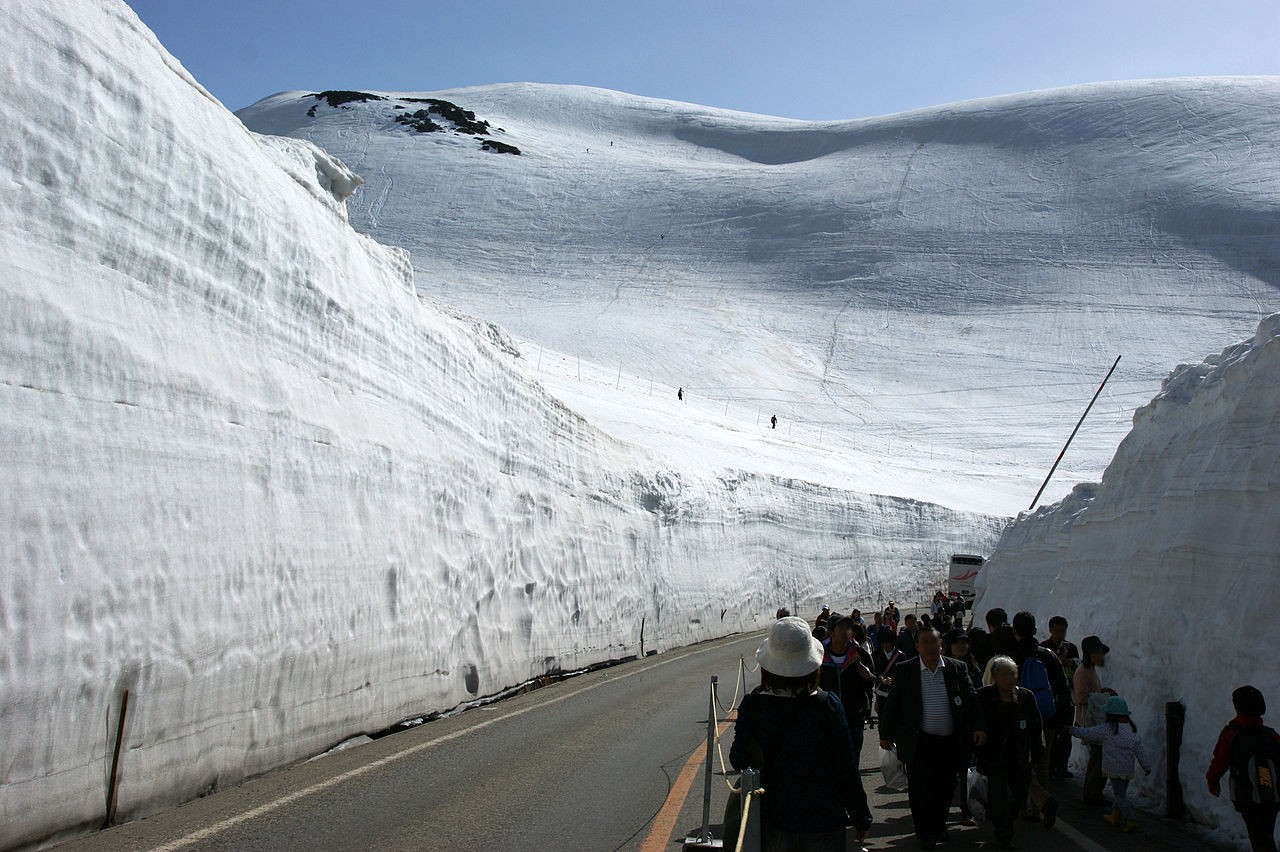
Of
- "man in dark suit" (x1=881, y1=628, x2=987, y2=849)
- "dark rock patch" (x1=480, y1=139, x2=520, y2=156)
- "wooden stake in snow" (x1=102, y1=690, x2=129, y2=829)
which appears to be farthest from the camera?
"dark rock patch" (x1=480, y1=139, x2=520, y2=156)

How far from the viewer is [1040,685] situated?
883 cm

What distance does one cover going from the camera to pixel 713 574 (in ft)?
89.8

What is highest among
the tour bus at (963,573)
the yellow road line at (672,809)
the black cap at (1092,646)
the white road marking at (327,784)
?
the tour bus at (963,573)

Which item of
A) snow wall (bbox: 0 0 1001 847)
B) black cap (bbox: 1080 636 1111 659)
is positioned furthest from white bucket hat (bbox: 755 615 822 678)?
black cap (bbox: 1080 636 1111 659)

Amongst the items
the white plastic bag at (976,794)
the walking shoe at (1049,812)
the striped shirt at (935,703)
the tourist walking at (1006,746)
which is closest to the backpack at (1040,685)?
the tourist walking at (1006,746)

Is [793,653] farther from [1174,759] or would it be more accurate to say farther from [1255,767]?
[1174,759]

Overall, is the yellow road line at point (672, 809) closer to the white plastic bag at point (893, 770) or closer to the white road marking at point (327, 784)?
the white plastic bag at point (893, 770)

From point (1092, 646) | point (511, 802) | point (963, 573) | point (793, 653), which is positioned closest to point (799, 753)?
point (793, 653)

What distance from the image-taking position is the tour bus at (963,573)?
120ft

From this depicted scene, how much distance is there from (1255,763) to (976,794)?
7.04 feet

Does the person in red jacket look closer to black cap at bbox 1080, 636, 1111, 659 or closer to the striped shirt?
the striped shirt

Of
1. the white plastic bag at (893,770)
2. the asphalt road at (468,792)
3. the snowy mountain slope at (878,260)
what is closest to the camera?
the asphalt road at (468,792)

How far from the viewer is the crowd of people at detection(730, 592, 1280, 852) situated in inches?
199

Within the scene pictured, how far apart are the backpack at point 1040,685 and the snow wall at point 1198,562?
0.74m
